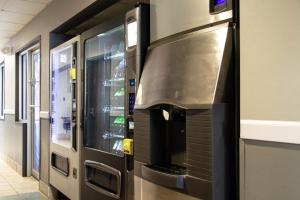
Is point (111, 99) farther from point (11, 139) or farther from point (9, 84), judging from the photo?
point (9, 84)

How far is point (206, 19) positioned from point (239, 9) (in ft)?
0.67

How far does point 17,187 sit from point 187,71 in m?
4.16

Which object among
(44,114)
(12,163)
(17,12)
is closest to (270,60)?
(44,114)

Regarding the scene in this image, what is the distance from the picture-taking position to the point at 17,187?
4.92 meters

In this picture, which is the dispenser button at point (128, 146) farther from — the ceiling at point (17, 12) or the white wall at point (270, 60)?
the ceiling at point (17, 12)

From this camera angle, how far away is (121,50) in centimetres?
287

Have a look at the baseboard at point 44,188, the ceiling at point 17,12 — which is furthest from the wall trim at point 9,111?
the baseboard at point 44,188

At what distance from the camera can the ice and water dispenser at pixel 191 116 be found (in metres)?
1.50

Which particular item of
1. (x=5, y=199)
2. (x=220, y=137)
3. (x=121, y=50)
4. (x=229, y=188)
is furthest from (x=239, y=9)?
(x=5, y=199)

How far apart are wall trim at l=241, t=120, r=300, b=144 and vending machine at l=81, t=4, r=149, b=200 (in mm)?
970

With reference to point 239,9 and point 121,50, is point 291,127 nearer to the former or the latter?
point 239,9

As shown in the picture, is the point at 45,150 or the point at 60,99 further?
the point at 45,150

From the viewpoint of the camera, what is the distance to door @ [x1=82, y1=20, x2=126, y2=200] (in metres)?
2.72

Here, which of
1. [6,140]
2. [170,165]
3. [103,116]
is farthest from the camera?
[6,140]
